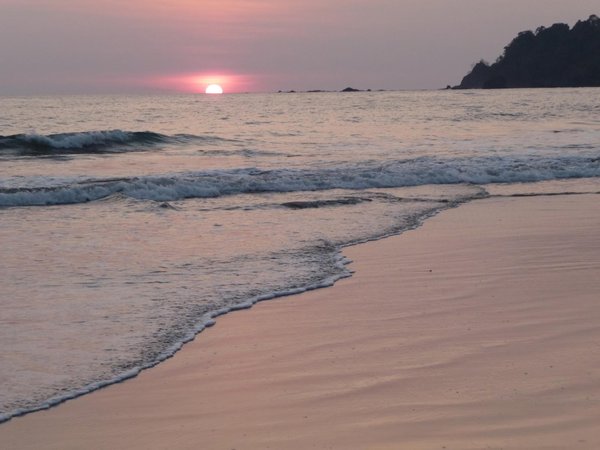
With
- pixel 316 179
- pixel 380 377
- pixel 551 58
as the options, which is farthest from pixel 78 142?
pixel 551 58

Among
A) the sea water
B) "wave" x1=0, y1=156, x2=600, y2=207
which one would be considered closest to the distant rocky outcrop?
the sea water

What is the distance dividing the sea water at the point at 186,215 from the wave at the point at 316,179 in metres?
0.04

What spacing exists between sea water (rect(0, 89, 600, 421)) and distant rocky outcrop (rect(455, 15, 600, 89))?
108 meters

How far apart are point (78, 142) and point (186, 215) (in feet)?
48.2

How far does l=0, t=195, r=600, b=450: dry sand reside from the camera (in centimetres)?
413

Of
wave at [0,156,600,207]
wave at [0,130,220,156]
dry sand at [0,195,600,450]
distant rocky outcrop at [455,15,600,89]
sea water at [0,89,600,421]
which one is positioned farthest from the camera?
distant rocky outcrop at [455,15,600,89]

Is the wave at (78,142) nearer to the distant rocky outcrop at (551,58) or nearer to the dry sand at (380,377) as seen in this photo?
the dry sand at (380,377)

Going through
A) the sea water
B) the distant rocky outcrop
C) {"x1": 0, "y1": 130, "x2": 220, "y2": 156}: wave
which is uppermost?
the distant rocky outcrop

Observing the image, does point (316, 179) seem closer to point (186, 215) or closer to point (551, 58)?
point (186, 215)

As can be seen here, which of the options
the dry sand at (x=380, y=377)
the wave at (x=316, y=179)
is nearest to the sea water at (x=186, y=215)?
the wave at (x=316, y=179)

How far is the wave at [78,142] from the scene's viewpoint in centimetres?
2505

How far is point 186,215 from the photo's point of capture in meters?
12.7

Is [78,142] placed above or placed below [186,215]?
above

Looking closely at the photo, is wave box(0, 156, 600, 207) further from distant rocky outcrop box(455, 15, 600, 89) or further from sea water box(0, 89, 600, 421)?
distant rocky outcrop box(455, 15, 600, 89)
